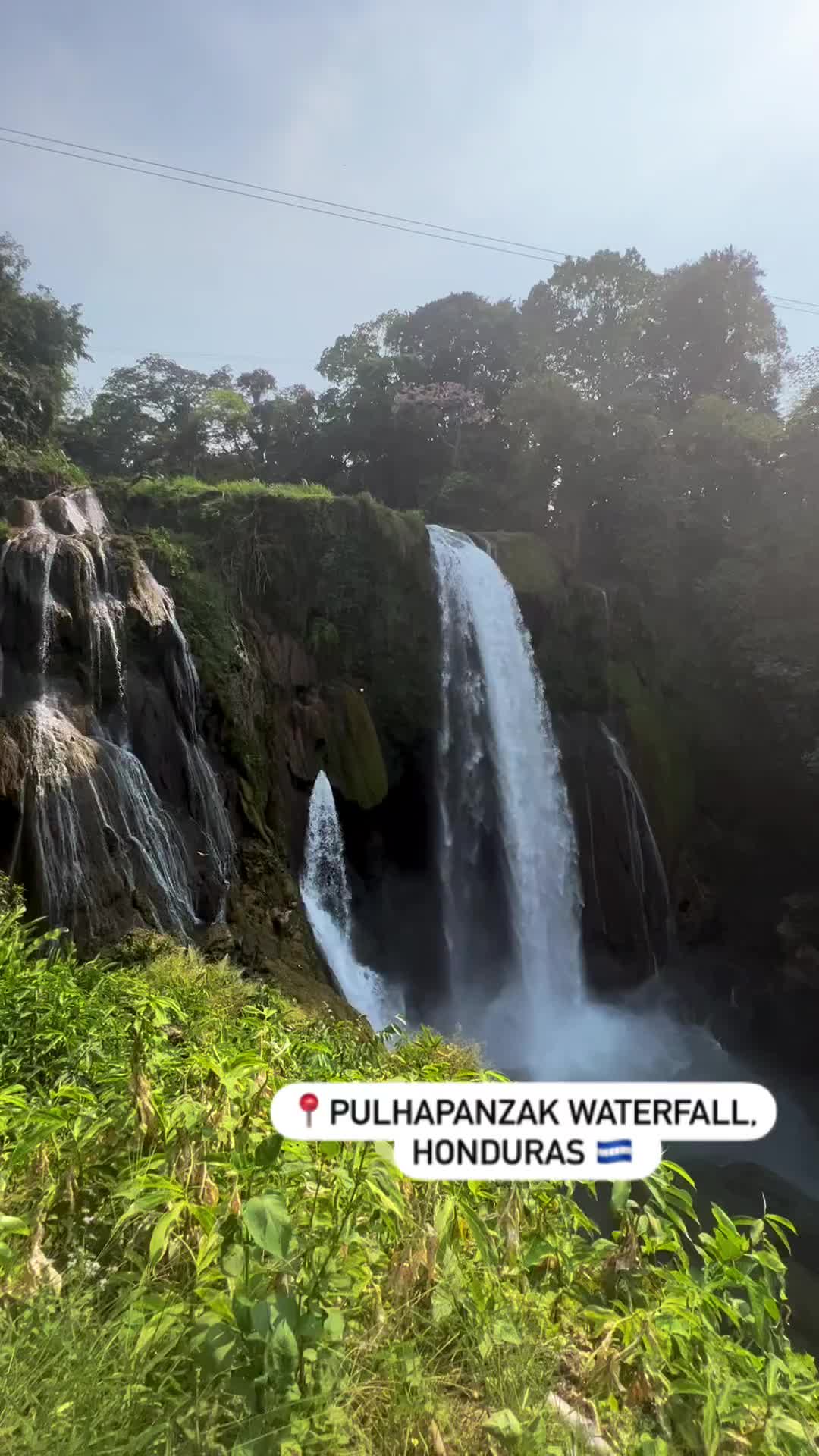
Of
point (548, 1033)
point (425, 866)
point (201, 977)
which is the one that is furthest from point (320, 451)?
point (201, 977)

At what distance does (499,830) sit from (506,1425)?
10.6 metres

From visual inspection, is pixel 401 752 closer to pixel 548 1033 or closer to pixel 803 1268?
pixel 548 1033

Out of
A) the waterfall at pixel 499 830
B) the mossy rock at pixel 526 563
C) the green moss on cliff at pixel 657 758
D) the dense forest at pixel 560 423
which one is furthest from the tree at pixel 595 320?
the waterfall at pixel 499 830

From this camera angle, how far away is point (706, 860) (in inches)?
575

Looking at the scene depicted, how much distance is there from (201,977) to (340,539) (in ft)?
27.8

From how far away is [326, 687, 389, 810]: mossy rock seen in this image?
10.6 metres

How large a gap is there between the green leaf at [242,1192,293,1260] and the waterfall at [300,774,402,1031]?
7920 mm

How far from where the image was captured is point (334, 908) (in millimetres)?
10000

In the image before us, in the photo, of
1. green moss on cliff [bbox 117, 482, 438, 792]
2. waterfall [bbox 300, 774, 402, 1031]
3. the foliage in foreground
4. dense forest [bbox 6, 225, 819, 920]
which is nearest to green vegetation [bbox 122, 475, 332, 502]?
green moss on cliff [bbox 117, 482, 438, 792]

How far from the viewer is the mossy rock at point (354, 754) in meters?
10.6

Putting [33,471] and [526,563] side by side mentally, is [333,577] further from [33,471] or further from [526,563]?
[33,471]

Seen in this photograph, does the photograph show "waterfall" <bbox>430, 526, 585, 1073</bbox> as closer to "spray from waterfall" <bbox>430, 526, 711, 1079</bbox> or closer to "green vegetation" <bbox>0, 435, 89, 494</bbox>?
"spray from waterfall" <bbox>430, 526, 711, 1079</bbox>

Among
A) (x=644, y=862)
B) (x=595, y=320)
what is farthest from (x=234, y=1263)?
(x=595, y=320)

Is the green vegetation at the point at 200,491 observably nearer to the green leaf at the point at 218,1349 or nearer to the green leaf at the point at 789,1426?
the green leaf at the point at 218,1349
